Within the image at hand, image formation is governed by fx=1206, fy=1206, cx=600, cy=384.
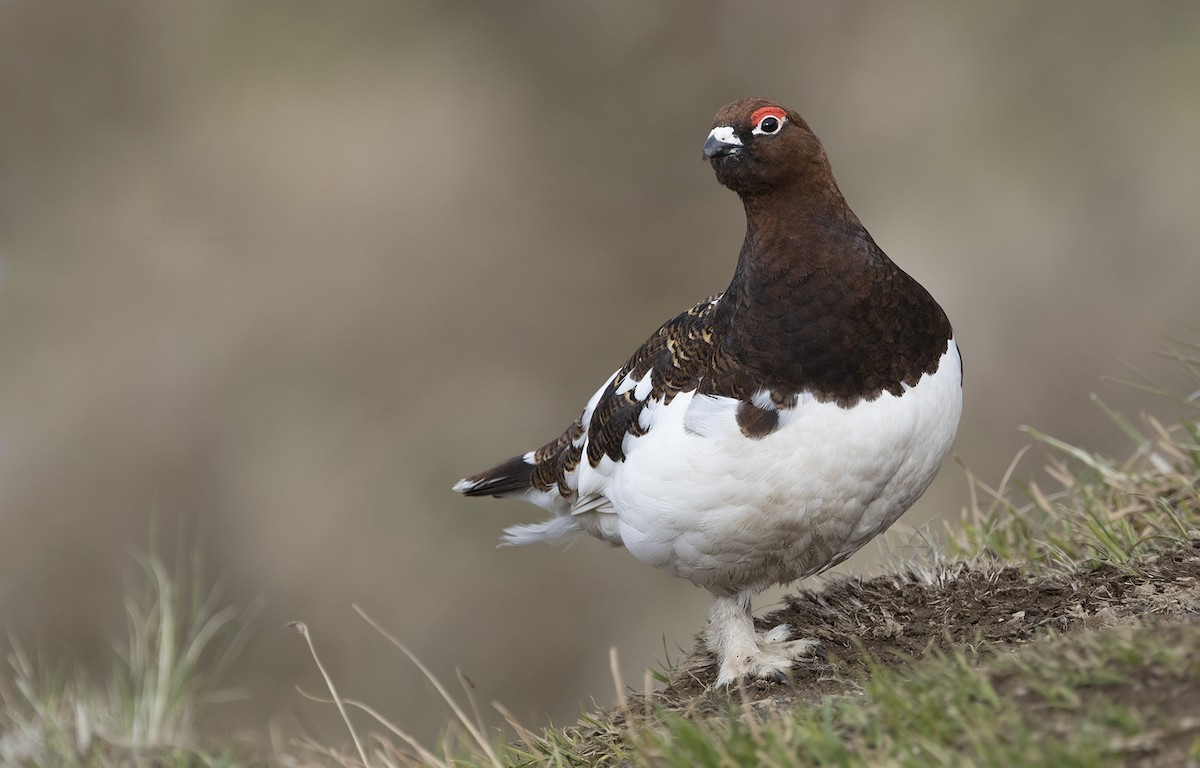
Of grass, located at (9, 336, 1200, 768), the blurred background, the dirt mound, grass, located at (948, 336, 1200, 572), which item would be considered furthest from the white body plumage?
the blurred background

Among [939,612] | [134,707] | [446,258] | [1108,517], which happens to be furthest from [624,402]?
[446,258]

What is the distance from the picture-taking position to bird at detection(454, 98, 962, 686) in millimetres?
3398

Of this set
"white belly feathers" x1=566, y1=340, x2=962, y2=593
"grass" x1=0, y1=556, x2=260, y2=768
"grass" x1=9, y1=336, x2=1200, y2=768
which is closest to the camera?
"grass" x1=9, y1=336, x2=1200, y2=768

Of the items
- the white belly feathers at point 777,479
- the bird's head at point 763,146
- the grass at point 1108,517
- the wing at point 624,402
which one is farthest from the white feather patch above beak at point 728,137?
the grass at point 1108,517

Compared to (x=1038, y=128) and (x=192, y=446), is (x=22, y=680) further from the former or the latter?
(x=1038, y=128)

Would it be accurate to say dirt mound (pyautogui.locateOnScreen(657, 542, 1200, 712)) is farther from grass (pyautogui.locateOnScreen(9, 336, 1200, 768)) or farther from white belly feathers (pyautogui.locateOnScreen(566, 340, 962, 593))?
white belly feathers (pyautogui.locateOnScreen(566, 340, 962, 593))

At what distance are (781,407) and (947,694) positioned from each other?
47.8 inches

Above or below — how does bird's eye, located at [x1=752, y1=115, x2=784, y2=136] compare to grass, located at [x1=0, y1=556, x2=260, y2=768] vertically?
above

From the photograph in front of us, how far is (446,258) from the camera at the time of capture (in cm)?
1141

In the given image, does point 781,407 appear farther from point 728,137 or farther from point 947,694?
point 947,694

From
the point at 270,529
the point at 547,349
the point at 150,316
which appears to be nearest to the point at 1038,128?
the point at 547,349

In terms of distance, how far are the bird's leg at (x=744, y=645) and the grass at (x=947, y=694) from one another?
0.15 metres

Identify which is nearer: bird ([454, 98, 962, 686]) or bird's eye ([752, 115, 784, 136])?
bird ([454, 98, 962, 686])

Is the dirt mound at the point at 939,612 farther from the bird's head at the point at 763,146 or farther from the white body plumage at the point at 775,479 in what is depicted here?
the bird's head at the point at 763,146
